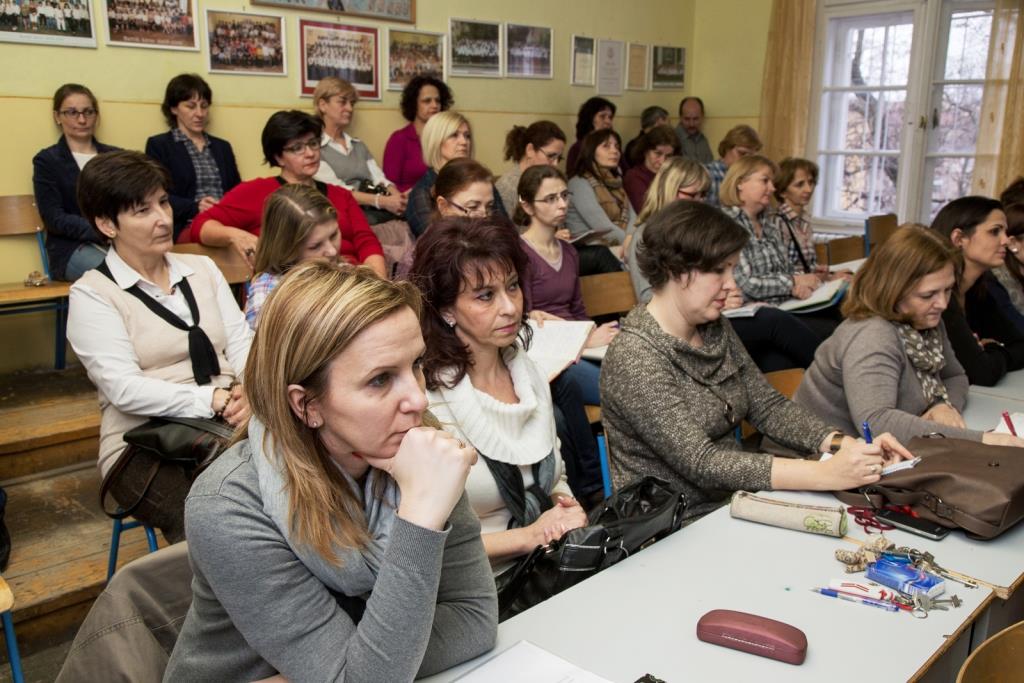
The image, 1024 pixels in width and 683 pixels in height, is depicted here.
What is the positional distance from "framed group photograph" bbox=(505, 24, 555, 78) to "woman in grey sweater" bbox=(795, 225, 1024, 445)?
453 centimetres

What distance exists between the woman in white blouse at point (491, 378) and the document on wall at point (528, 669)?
1.63ft

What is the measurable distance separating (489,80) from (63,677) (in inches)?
224

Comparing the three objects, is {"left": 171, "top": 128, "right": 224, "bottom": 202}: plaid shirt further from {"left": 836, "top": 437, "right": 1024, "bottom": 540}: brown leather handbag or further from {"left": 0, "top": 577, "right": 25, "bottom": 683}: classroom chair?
{"left": 836, "top": 437, "right": 1024, "bottom": 540}: brown leather handbag

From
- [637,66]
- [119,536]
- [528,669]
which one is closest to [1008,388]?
[528,669]

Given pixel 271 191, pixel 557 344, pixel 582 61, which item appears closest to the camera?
pixel 557 344

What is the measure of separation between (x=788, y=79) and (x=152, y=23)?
5228 millimetres

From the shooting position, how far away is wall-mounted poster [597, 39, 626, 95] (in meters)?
7.18

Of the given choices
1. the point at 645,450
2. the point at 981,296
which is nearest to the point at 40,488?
the point at 645,450

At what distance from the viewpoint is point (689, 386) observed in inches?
84.6

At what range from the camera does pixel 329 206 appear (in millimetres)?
2887

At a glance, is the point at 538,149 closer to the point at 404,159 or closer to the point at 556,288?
the point at 404,159

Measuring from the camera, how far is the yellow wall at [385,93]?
4180 millimetres

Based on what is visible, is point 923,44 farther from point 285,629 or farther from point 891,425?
point 285,629

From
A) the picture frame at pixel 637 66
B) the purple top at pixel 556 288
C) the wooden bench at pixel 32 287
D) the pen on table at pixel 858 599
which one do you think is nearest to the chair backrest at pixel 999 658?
the pen on table at pixel 858 599
